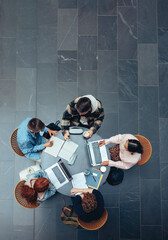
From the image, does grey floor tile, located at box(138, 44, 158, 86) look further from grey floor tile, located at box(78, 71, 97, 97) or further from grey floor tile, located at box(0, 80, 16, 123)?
grey floor tile, located at box(0, 80, 16, 123)

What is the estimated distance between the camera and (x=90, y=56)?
328 cm

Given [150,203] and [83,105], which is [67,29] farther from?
[150,203]

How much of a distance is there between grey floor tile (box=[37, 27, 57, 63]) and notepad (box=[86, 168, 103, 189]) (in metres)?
2.06

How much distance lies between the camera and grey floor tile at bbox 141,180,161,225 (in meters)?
2.98

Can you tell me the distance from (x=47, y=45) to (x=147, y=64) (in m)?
1.83

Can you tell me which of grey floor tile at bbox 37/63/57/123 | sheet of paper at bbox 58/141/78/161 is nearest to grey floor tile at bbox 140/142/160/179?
sheet of paper at bbox 58/141/78/161

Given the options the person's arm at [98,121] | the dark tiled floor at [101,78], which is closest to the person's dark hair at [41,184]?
the person's arm at [98,121]

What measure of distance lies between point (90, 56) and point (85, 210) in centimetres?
248

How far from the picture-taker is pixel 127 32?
3324 millimetres

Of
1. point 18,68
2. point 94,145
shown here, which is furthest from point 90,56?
point 94,145

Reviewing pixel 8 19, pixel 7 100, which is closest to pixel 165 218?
pixel 7 100

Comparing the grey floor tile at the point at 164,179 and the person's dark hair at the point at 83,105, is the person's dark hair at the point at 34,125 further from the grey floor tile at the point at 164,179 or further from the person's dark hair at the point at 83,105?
the grey floor tile at the point at 164,179

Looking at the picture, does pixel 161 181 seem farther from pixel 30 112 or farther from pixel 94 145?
pixel 30 112

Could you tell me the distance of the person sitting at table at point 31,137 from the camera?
2.24 m
